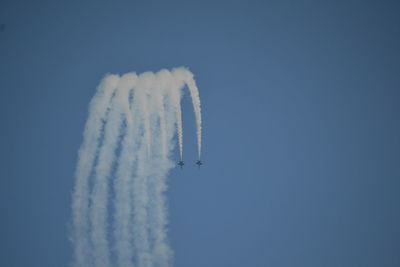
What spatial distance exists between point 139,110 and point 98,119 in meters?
4.82

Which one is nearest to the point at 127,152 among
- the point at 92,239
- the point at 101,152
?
the point at 101,152

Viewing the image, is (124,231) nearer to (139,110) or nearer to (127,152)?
(127,152)

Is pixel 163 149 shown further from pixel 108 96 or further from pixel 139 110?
pixel 108 96

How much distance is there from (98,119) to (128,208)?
8906 millimetres

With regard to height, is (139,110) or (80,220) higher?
(139,110)

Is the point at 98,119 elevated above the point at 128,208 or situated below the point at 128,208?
above

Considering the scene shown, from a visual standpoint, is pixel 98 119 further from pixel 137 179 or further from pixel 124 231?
pixel 124 231

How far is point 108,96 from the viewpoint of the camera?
4622 centimetres

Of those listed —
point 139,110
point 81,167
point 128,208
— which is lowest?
point 128,208

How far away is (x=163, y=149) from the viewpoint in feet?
149

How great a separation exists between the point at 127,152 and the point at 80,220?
7.87 meters

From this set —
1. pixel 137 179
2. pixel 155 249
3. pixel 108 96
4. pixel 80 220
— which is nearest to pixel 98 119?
pixel 108 96

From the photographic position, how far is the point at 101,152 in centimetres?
4706

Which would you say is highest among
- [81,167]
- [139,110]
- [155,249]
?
[139,110]
